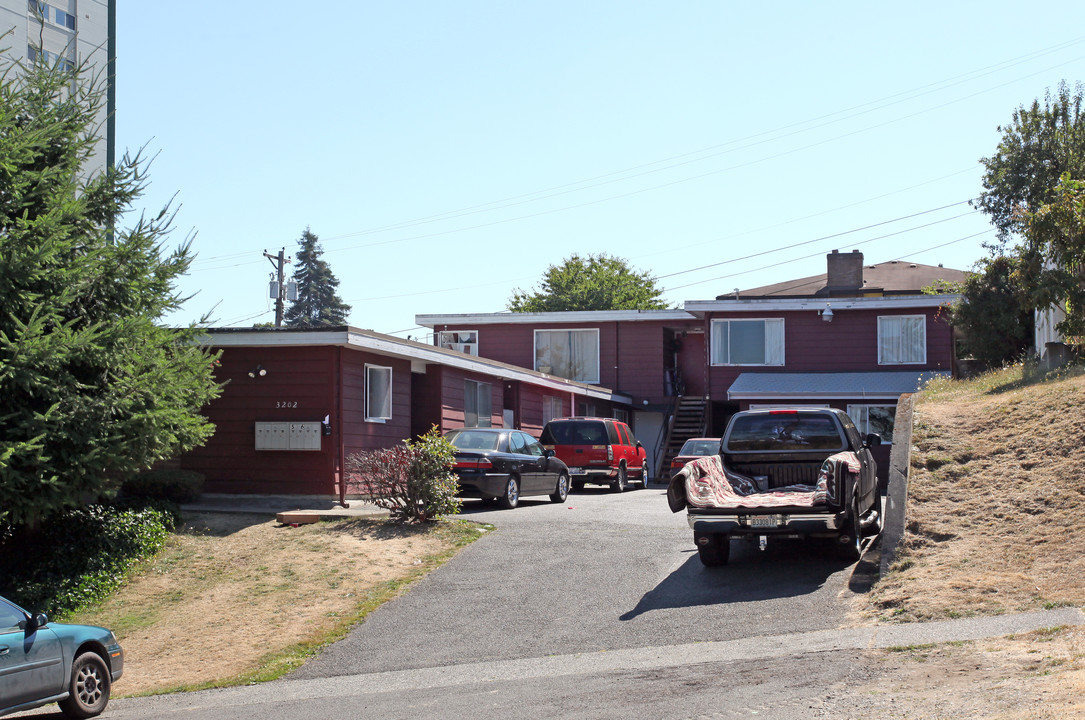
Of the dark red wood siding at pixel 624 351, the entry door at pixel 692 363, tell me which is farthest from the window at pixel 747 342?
the entry door at pixel 692 363

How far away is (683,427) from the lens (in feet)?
112

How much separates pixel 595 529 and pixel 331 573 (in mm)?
4382

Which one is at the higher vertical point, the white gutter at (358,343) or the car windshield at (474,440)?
the white gutter at (358,343)

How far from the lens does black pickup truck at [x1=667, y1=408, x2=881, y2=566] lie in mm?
11688

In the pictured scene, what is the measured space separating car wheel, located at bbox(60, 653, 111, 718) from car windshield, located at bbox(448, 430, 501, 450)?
957 cm

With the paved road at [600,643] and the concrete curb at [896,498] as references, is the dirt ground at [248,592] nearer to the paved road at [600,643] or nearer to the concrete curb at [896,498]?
the paved road at [600,643]

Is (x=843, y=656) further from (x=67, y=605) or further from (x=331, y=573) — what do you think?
(x=67, y=605)

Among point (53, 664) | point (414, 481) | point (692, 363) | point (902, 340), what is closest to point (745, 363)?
point (692, 363)

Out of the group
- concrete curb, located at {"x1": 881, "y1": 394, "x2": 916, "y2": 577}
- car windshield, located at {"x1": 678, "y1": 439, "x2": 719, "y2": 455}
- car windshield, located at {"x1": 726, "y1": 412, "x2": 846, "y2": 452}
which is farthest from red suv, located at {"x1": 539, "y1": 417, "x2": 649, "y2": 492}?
car windshield, located at {"x1": 726, "y1": 412, "x2": 846, "y2": 452}

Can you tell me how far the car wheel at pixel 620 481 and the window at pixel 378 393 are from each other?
22.1 ft

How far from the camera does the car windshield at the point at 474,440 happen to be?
18.8 metres

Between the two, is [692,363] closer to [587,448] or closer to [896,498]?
[587,448]

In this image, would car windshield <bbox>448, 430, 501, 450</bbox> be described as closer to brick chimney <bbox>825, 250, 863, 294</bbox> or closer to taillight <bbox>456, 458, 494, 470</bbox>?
taillight <bbox>456, 458, 494, 470</bbox>

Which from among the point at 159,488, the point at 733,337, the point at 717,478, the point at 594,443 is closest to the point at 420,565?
the point at 717,478
